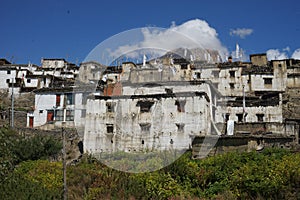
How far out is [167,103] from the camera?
31453 mm

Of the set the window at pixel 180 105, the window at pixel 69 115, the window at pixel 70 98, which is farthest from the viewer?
the window at pixel 70 98

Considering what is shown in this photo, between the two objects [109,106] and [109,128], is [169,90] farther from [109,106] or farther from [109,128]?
[109,128]

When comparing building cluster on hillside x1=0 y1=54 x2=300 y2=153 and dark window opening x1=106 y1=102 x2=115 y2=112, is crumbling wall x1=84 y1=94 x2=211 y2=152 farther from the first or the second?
dark window opening x1=106 y1=102 x2=115 y2=112

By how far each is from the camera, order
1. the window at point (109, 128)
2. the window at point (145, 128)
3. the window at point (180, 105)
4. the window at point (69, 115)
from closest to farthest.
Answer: the window at point (180, 105) < the window at point (145, 128) < the window at point (109, 128) < the window at point (69, 115)

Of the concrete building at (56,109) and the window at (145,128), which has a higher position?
the concrete building at (56,109)

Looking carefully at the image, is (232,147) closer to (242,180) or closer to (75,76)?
(242,180)

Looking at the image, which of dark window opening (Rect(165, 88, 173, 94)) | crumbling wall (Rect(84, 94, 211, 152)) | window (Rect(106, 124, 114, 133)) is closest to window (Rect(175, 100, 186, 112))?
crumbling wall (Rect(84, 94, 211, 152))

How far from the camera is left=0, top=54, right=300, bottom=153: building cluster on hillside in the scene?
30531mm

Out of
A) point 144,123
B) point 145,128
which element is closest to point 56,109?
point 144,123

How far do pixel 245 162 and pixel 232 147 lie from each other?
147 inches

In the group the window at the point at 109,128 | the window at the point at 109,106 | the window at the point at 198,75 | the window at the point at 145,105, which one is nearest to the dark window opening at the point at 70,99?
the window at the point at 109,106

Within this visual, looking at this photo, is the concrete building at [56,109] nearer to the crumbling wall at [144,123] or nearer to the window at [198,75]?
the crumbling wall at [144,123]

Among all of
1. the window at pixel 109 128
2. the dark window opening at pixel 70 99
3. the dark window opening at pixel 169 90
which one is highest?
the dark window opening at pixel 169 90

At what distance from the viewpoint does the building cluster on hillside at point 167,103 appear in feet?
100
